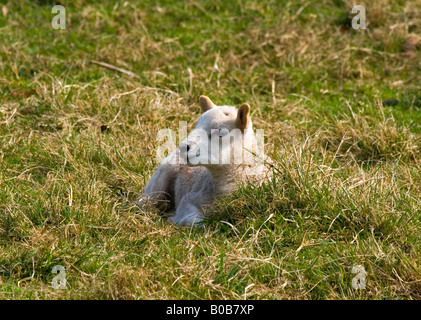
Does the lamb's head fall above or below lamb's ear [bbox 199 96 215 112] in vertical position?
below

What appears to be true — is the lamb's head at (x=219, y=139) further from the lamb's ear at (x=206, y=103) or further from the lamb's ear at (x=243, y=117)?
the lamb's ear at (x=206, y=103)

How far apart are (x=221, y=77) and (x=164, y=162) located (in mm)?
2745

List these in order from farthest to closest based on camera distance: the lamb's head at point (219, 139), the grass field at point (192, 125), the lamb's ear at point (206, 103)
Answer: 1. the lamb's ear at point (206, 103)
2. the lamb's head at point (219, 139)
3. the grass field at point (192, 125)

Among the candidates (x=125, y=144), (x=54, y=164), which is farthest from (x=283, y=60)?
(x=54, y=164)

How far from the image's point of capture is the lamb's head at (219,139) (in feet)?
18.3

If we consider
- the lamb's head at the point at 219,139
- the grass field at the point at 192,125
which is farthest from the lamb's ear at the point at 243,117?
the grass field at the point at 192,125

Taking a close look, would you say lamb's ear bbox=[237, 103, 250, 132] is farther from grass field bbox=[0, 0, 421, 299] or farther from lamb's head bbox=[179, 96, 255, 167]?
grass field bbox=[0, 0, 421, 299]

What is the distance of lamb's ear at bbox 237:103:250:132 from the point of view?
5.64 metres

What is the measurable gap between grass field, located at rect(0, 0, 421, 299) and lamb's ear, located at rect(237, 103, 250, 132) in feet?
1.44

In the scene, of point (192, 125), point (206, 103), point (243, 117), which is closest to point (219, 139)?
point (243, 117)

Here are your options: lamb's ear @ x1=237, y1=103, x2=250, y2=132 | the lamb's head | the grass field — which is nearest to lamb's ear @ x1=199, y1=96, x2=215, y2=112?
the lamb's head

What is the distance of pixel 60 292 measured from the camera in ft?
15.7

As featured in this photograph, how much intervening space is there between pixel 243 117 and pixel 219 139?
24cm

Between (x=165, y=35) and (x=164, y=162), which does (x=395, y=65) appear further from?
(x=164, y=162)
